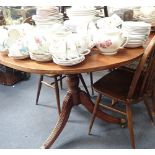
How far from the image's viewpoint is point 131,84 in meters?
1.59

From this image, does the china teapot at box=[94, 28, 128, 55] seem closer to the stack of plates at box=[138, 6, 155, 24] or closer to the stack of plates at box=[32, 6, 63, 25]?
the stack of plates at box=[32, 6, 63, 25]

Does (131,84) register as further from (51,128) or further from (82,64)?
(51,128)

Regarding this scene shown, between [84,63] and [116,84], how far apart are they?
51cm

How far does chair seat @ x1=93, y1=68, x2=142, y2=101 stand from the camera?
1715mm

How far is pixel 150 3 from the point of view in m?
2.21

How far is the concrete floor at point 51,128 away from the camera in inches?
74.7

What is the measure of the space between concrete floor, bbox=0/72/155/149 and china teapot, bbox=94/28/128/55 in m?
0.78

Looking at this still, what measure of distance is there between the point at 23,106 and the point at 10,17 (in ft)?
3.82

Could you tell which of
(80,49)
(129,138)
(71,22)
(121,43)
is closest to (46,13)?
(71,22)

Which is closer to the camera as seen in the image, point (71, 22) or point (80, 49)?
point (80, 49)

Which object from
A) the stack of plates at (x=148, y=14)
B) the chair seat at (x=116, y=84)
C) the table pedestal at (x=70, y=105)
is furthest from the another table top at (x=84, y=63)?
the stack of plates at (x=148, y=14)

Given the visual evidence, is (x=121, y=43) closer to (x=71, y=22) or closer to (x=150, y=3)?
(x=71, y=22)

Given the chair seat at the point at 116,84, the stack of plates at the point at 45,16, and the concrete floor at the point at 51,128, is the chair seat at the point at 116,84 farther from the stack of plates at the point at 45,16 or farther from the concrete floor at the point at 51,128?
the stack of plates at the point at 45,16

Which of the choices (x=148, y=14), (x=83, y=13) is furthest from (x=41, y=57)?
(x=148, y=14)
